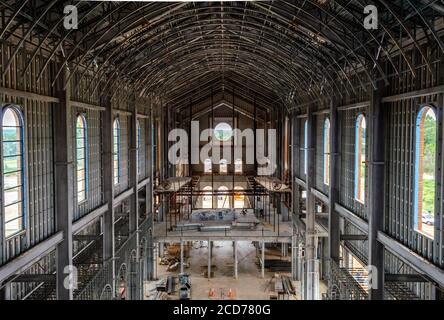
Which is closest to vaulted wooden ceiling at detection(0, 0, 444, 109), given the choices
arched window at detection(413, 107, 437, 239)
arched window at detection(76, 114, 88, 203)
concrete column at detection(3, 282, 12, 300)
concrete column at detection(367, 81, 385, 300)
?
concrete column at detection(367, 81, 385, 300)

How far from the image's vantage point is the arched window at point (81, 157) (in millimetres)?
20547

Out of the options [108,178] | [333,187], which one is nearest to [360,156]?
[333,187]

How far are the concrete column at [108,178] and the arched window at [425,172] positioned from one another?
1518cm

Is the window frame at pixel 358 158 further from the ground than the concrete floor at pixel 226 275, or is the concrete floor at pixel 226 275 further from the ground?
the window frame at pixel 358 158

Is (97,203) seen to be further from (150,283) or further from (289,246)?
(289,246)

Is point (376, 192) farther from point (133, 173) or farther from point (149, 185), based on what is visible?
point (149, 185)

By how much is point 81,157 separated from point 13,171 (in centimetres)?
638

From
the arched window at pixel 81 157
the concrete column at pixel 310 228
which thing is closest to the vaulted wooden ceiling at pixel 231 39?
the arched window at pixel 81 157

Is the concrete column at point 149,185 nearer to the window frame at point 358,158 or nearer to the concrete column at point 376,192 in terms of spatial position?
the window frame at point 358,158

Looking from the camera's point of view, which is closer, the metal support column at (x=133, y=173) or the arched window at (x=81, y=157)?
the arched window at (x=81, y=157)

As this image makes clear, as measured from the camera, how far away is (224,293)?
1275 inches

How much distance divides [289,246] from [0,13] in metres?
34.8

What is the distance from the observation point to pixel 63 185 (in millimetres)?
17531

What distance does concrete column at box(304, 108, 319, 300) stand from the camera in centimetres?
3000
